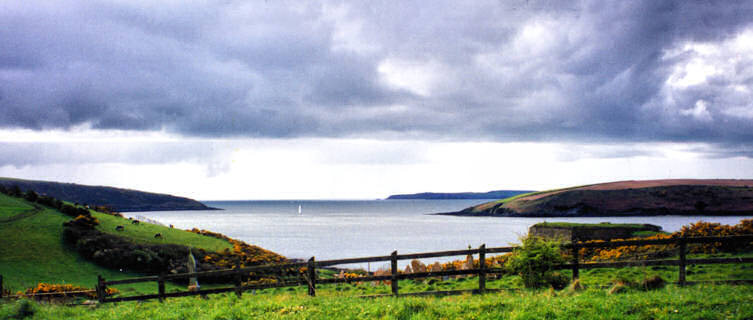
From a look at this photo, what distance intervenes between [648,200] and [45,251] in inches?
4745

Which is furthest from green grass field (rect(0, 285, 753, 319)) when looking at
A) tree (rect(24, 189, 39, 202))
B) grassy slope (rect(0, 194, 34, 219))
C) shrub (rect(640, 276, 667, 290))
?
tree (rect(24, 189, 39, 202))

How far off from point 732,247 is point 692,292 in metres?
11.1

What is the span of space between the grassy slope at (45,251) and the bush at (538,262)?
1931cm

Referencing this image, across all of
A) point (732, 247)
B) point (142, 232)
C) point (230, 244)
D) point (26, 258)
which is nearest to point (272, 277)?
point (230, 244)

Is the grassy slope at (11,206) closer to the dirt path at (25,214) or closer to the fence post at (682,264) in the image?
the dirt path at (25,214)

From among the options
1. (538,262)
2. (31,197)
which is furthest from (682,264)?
(31,197)

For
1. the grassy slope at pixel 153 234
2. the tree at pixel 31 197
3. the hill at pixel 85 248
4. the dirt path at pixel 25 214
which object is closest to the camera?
the hill at pixel 85 248

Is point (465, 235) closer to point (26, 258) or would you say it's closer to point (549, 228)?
point (549, 228)

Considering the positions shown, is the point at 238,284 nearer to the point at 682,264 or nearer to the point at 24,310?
the point at 24,310

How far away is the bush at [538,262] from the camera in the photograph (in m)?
13.4

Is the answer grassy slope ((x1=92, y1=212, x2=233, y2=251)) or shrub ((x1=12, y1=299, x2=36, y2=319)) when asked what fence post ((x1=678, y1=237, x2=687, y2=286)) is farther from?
grassy slope ((x1=92, y1=212, x2=233, y2=251))

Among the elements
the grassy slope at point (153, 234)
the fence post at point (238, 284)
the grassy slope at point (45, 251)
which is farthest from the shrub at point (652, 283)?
the grassy slope at point (153, 234)

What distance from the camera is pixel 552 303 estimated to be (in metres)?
10.1

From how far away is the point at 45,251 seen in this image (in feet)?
90.4
